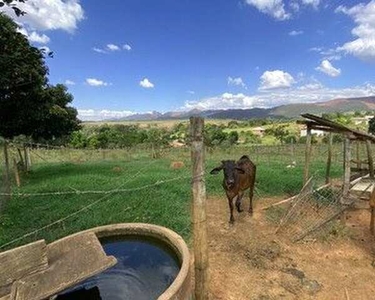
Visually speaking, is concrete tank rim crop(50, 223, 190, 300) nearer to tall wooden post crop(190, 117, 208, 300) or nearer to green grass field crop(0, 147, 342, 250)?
tall wooden post crop(190, 117, 208, 300)

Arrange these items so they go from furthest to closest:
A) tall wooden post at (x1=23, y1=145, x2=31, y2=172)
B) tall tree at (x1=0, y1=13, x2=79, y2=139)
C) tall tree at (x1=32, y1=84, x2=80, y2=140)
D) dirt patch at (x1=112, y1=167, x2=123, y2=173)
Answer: dirt patch at (x1=112, y1=167, x2=123, y2=173) → tall wooden post at (x1=23, y1=145, x2=31, y2=172) → tall tree at (x1=32, y1=84, x2=80, y2=140) → tall tree at (x1=0, y1=13, x2=79, y2=139)

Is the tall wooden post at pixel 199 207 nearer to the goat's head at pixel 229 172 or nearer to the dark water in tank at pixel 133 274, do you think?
the dark water in tank at pixel 133 274

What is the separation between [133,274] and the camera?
5602mm

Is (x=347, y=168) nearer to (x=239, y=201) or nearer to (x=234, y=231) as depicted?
(x=239, y=201)

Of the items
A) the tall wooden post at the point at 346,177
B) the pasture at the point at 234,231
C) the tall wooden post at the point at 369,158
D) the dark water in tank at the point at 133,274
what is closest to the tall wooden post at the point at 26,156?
the pasture at the point at 234,231

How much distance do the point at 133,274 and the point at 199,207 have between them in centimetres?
174

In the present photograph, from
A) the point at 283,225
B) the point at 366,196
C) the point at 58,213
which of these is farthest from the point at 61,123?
the point at 366,196

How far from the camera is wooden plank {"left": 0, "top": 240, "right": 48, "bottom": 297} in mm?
4773

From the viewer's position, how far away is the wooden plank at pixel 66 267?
4.70 meters

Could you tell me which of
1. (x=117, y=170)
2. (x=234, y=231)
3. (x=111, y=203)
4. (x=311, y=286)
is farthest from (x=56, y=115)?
(x=311, y=286)

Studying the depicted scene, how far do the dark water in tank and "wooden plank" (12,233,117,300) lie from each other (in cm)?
45

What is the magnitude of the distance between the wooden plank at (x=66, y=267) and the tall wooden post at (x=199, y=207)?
1.26 meters

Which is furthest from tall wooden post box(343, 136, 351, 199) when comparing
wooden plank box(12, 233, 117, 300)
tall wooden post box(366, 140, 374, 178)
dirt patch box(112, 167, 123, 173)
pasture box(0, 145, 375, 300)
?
dirt patch box(112, 167, 123, 173)

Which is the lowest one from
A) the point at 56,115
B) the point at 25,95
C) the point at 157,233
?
the point at 157,233
